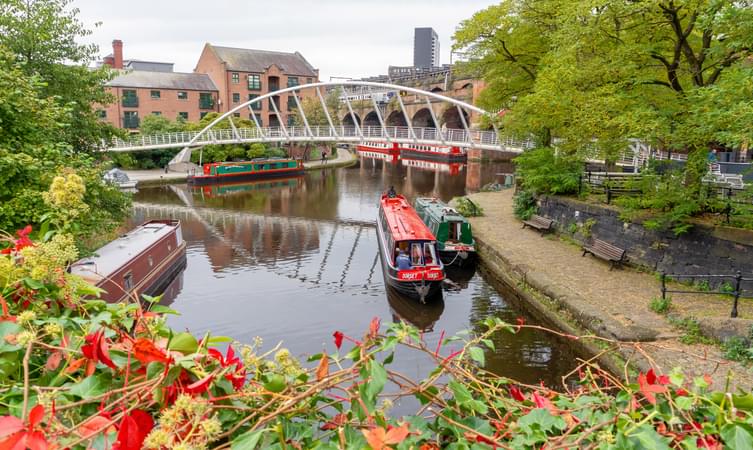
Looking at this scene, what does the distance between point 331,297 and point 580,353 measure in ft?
24.3

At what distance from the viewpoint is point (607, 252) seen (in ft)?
49.4

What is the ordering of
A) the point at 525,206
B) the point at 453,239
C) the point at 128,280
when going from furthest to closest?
the point at 525,206 < the point at 453,239 < the point at 128,280

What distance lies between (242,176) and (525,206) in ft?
86.3

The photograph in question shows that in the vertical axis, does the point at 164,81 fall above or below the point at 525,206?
above

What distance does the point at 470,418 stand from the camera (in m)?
2.34

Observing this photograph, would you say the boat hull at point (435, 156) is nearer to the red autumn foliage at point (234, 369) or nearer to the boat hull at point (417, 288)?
the boat hull at point (417, 288)

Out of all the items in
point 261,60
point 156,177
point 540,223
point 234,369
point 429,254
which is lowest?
point 429,254

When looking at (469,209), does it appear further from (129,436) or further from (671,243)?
(129,436)

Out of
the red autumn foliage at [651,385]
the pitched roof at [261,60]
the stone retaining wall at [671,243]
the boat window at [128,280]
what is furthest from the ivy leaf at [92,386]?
the pitched roof at [261,60]

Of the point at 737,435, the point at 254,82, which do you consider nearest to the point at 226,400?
the point at 737,435

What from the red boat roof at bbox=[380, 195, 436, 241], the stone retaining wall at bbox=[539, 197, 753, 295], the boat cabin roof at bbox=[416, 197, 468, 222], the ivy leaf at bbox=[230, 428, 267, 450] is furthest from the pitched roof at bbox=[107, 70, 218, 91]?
A: the ivy leaf at bbox=[230, 428, 267, 450]

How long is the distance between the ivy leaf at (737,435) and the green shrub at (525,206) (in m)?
20.1

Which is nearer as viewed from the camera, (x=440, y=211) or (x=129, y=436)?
(x=129, y=436)

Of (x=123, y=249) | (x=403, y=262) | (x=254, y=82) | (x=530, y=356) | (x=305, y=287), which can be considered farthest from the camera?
(x=254, y=82)
